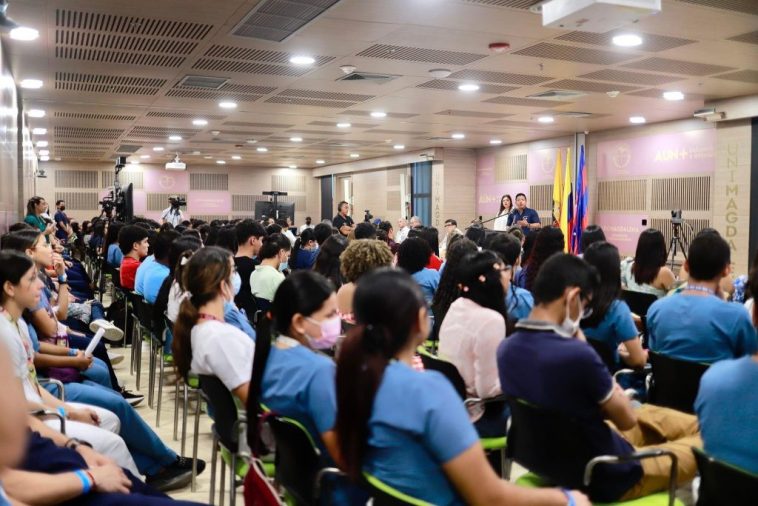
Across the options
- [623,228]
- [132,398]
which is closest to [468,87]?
[132,398]

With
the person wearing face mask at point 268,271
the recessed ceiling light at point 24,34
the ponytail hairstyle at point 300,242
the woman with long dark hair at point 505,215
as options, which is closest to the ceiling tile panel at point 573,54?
the ponytail hairstyle at point 300,242

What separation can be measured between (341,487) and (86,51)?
237 inches

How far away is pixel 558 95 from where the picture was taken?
9195 mm

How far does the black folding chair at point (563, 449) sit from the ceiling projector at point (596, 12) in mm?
2788

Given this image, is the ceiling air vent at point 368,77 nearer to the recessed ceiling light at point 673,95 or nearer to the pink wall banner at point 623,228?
the recessed ceiling light at point 673,95

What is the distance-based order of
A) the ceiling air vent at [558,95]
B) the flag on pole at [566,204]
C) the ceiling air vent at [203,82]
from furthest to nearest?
the flag on pole at [566,204] < the ceiling air vent at [558,95] < the ceiling air vent at [203,82]

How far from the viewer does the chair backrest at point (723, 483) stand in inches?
66.9

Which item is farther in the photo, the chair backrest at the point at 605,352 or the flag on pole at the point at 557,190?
the flag on pole at the point at 557,190

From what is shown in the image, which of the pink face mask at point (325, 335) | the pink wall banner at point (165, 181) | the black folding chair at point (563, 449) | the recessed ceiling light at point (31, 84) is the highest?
the recessed ceiling light at point (31, 84)

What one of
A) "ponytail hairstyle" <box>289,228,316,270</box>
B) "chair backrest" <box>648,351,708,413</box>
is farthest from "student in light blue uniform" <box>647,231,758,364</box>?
"ponytail hairstyle" <box>289,228,316,270</box>

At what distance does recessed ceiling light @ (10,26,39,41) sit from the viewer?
5957mm

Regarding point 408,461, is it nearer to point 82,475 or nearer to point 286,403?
point 286,403

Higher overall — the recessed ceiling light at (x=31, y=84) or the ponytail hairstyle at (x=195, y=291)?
the recessed ceiling light at (x=31, y=84)

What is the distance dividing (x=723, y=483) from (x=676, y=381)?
1.38m
